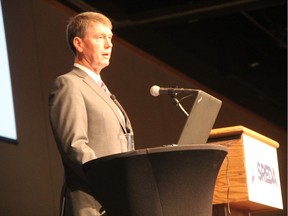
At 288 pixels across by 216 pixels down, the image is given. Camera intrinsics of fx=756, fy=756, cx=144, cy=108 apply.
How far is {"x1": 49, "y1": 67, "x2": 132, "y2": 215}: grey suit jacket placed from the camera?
269 cm

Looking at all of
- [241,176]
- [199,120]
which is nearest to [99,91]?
[199,120]

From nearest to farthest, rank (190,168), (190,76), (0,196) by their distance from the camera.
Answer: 1. (190,168)
2. (0,196)
3. (190,76)

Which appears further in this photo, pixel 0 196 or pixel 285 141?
pixel 285 141

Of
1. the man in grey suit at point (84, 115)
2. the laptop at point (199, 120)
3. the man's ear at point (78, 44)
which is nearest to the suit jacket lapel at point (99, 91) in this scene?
the man in grey suit at point (84, 115)

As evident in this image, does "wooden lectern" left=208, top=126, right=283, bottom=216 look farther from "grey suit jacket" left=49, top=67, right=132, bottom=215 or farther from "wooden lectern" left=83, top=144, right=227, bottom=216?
"wooden lectern" left=83, top=144, right=227, bottom=216

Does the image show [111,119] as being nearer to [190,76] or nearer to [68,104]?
[68,104]

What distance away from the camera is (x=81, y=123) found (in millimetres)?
2756

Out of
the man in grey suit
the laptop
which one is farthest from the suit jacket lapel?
the laptop

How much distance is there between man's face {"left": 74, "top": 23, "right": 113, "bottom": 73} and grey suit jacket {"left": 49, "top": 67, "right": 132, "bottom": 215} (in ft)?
0.34

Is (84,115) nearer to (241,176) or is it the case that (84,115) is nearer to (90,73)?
(90,73)

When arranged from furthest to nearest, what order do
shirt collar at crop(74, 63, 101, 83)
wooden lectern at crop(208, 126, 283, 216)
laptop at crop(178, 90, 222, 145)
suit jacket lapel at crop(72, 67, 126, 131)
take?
wooden lectern at crop(208, 126, 283, 216)
shirt collar at crop(74, 63, 101, 83)
suit jacket lapel at crop(72, 67, 126, 131)
laptop at crop(178, 90, 222, 145)

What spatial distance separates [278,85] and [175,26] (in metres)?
2.52

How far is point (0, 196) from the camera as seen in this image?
14.2 ft

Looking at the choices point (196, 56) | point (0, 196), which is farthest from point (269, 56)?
point (0, 196)
